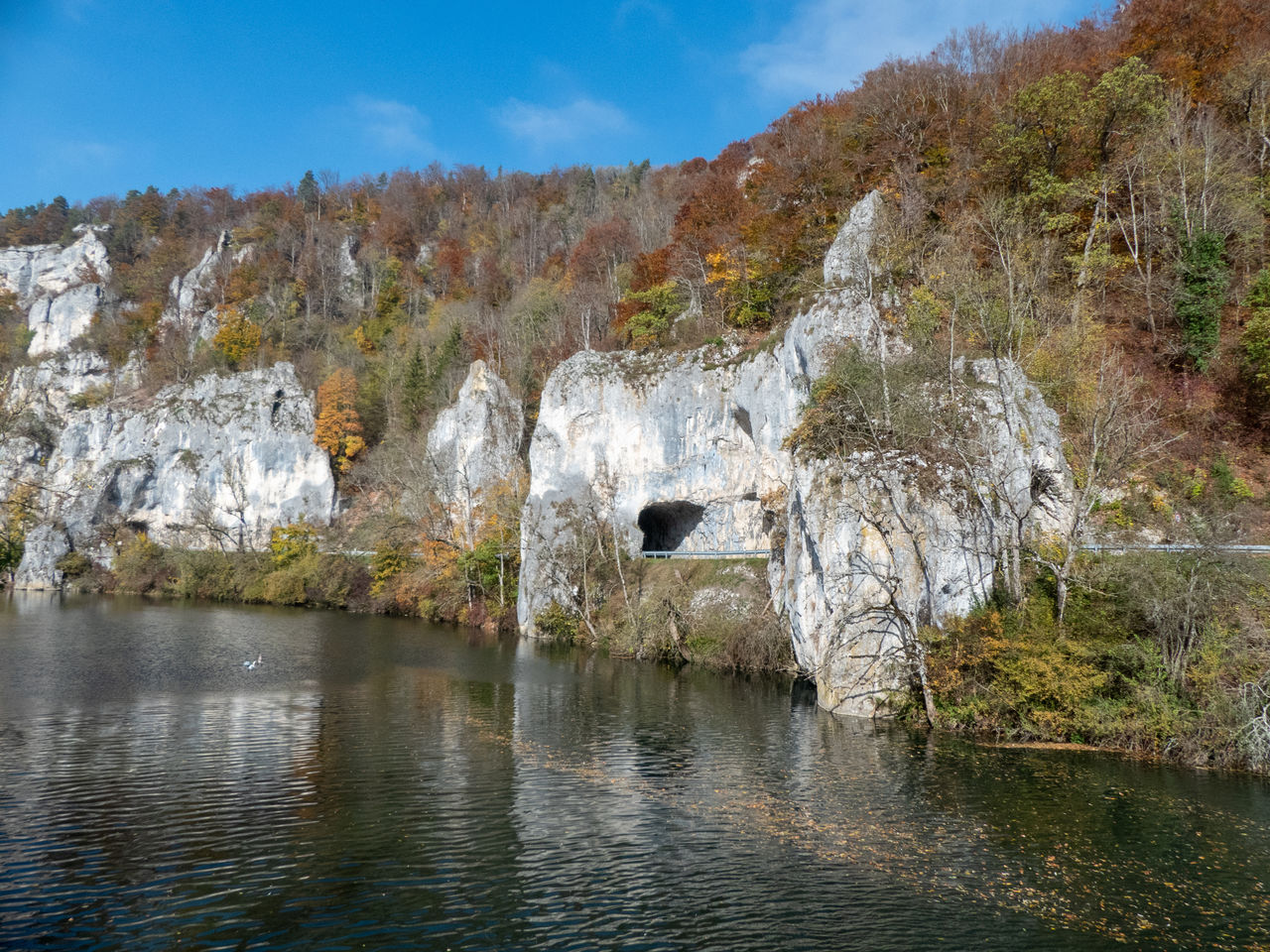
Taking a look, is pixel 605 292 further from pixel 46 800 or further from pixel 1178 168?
pixel 46 800

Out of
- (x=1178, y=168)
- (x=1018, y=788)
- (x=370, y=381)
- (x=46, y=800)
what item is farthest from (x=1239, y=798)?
(x=370, y=381)

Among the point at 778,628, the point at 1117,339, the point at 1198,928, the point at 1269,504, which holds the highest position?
the point at 1117,339

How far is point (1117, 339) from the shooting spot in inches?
1089

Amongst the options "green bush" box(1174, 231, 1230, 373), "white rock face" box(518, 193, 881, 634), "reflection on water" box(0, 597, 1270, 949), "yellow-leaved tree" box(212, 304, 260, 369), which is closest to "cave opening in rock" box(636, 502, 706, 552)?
"white rock face" box(518, 193, 881, 634)

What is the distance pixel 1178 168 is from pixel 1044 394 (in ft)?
37.4

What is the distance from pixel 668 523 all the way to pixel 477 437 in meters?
15.8

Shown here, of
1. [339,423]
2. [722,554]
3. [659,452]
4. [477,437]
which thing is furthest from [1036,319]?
[339,423]

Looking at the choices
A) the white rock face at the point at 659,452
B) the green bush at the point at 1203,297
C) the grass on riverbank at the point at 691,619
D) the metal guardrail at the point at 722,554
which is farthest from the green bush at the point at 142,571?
the green bush at the point at 1203,297

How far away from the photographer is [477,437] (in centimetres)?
5072

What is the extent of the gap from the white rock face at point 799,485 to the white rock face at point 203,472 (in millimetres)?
30099

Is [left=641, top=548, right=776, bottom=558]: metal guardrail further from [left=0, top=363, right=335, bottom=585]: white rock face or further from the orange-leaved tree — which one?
[left=0, top=363, right=335, bottom=585]: white rock face

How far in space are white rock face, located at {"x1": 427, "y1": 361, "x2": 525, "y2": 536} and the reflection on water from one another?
89.3 feet

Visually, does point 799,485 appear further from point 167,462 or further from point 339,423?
point 167,462

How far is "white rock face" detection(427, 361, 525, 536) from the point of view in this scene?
48.3 metres
